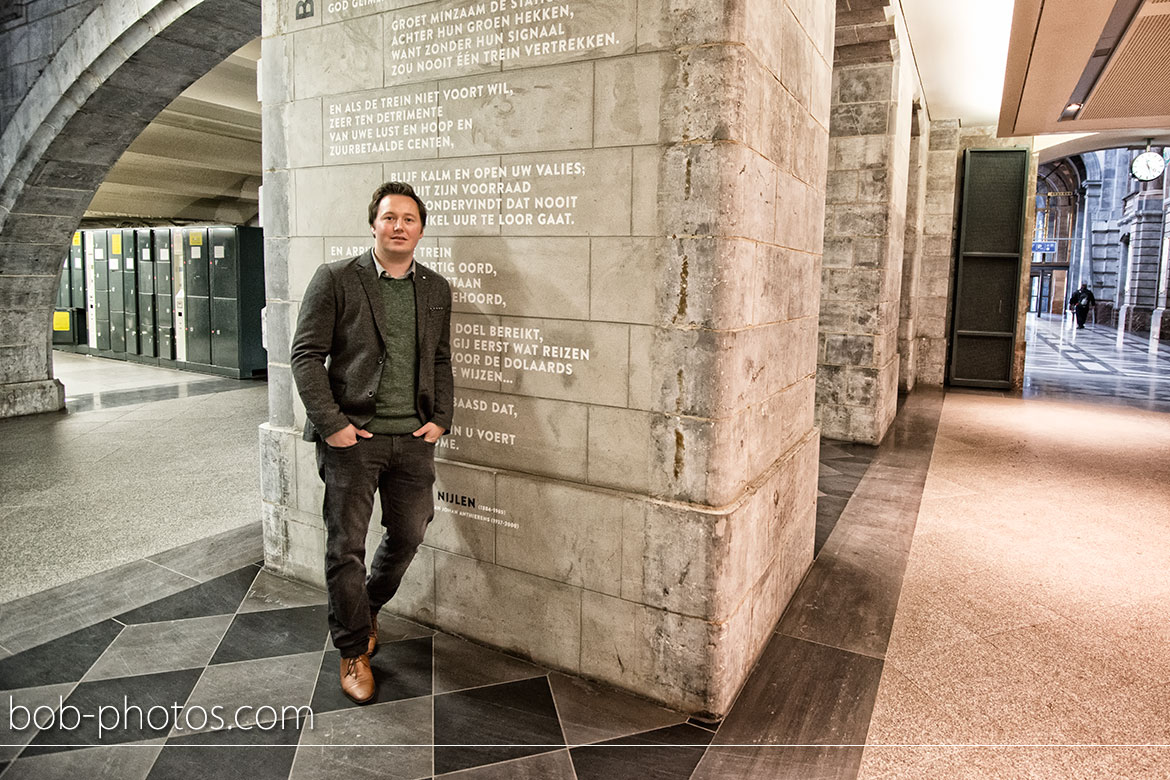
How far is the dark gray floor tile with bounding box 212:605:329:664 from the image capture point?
10.1 ft

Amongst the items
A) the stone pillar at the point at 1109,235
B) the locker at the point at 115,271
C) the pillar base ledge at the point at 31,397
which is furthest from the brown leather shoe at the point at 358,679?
the stone pillar at the point at 1109,235

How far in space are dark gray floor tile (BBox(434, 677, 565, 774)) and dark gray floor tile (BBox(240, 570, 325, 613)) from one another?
46.0 inches

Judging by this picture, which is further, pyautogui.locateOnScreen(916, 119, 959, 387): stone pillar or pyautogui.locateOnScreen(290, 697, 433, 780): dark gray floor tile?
pyautogui.locateOnScreen(916, 119, 959, 387): stone pillar

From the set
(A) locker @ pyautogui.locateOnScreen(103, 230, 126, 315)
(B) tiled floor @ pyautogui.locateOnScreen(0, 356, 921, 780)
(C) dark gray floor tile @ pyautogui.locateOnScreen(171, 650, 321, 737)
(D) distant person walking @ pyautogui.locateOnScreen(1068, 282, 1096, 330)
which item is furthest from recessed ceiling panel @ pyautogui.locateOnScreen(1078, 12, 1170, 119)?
(D) distant person walking @ pyautogui.locateOnScreen(1068, 282, 1096, 330)

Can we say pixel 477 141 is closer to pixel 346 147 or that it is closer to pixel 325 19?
pixel 346 147

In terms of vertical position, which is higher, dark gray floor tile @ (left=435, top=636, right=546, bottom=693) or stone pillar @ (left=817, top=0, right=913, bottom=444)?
stone pillar @ (left=817, top=0, right=913, bottom=444)

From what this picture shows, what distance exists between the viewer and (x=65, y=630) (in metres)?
3.26

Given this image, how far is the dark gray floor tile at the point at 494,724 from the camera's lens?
2.44 m

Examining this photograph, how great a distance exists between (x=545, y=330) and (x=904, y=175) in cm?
646

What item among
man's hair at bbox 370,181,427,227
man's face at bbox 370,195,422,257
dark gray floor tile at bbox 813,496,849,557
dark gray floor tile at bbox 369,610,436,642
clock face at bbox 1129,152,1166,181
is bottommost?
dark gray floor tile at bbox 369,610,436,642

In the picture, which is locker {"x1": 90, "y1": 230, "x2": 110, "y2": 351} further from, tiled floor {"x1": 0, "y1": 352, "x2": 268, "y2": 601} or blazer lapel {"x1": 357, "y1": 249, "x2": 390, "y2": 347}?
blazer lapel {"x1": 357, "y1": 249, "x2": 390, "y2": 347}

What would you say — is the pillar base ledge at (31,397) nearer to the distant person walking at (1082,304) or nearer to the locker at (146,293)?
the locker at (146,293)

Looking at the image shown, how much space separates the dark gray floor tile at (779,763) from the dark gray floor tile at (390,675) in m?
1.11

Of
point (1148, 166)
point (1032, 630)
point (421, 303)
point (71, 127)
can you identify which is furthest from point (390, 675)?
point (1148, 166)
